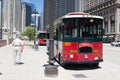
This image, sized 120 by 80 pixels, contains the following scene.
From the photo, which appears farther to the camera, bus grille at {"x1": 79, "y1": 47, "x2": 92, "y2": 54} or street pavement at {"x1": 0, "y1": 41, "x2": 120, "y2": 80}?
bus grille at {"x1": 79, "y1": 47, "x2": 92, "y2": 54}

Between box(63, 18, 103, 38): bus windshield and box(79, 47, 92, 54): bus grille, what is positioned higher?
box(63, 18, 103, 38): bus windshield

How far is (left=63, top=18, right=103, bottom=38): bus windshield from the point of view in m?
17.2

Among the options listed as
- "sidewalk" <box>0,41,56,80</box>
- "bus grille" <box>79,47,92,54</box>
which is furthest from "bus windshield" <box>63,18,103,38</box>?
"sidewalk" <box>0,41,56,80</box>

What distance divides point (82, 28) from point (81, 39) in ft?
2.17

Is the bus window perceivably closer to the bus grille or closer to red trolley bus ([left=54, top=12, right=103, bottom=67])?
red trolley bus ([left=54, top=12, right=103, bottom=67])

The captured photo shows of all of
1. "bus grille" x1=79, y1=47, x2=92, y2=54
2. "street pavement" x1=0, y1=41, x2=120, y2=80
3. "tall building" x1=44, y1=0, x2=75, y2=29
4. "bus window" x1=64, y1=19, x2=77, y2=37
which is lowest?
"street pavement" x1=0, y1=41, x2=120, y2=80

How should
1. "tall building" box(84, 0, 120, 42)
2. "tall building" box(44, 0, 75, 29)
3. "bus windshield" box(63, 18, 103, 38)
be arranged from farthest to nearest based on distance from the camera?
"tall building" box(84, 0, 120, 42), "bus windshield" box(63, 18, 103, 38), "tall building" box(44, 0, 75, 29)

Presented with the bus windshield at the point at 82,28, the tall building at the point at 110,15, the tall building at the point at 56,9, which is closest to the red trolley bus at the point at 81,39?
the bus windshield at the point at 82,28

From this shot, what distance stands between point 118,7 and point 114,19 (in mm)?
5345

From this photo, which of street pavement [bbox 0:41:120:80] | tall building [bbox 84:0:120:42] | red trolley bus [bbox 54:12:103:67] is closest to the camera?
street pavement [bbox 0:41:120:80]

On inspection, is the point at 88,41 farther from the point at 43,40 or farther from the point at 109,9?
the point at 109,9

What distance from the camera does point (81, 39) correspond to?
17.0 m

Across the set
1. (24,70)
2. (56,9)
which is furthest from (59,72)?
(56,9)

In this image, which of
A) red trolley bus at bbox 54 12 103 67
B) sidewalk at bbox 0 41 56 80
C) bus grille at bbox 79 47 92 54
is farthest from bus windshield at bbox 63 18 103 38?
sidewalk at bbox 0 41 56 80
